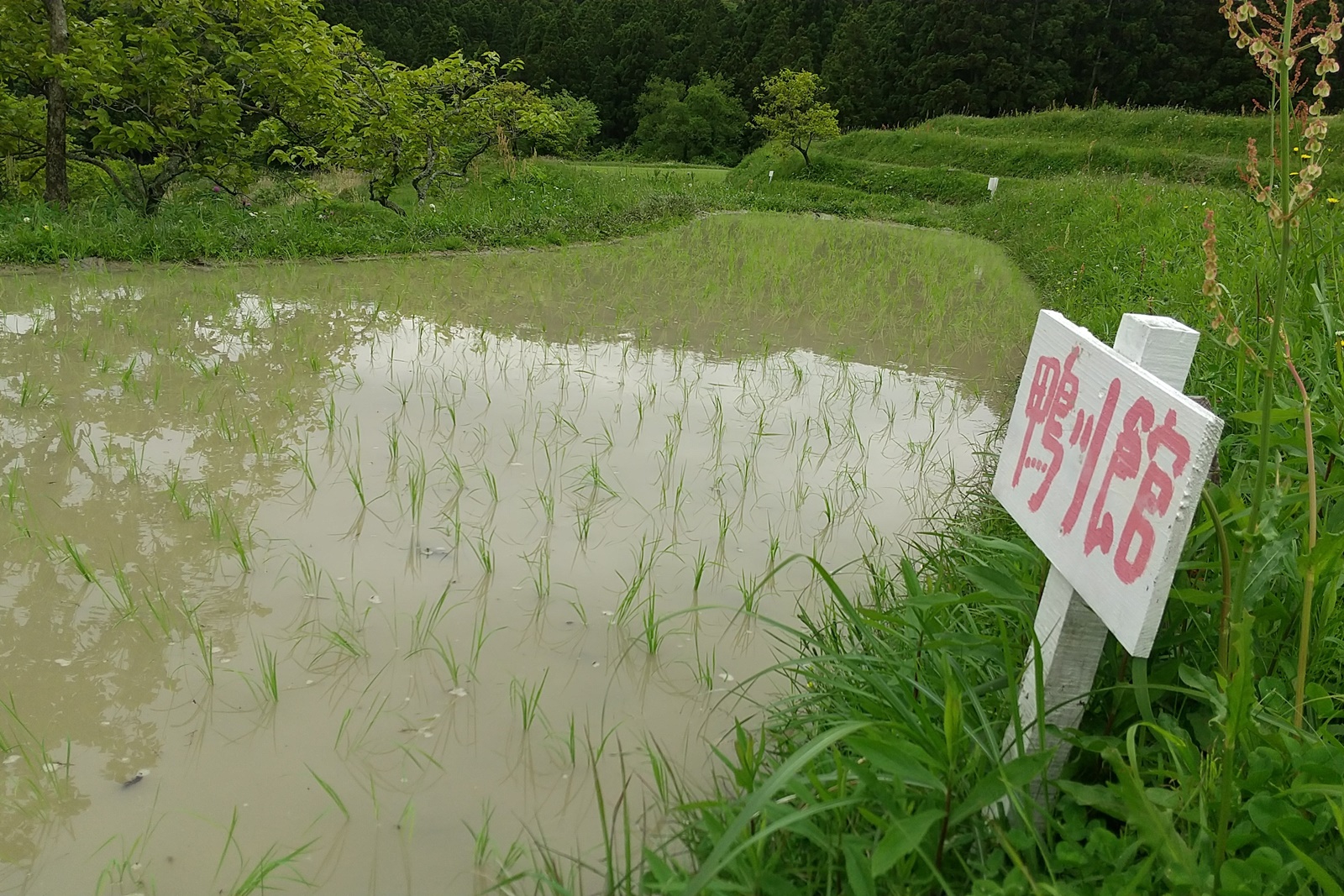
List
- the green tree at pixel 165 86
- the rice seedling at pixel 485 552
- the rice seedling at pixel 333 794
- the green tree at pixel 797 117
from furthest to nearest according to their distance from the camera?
the green tree at pixel 797 117 < the green tree at pixel 165 86 < the rice seedling at pixel 485 552 < the rice seedling at pixel 333 794

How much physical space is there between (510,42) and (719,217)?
33017 mm

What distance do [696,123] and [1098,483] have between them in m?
35.1

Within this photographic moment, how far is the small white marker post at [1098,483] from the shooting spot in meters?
0.98

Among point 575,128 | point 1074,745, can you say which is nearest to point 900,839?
point 1074,745

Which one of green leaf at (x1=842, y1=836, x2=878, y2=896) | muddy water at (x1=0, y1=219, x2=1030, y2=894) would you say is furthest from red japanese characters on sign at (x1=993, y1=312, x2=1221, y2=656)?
muddy water at (x1=0, y1=219, x2=1030, y2=894)

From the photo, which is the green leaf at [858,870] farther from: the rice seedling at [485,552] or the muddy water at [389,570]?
the rice seedling at [485,552]

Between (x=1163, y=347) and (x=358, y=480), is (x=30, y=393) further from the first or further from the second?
(x=1163, y=347)

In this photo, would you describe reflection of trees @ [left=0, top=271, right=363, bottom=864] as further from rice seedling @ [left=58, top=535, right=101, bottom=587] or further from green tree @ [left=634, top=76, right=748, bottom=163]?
green tree @ [left=634, top=76, right=748, bottom=163]

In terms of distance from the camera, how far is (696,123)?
3388 cm

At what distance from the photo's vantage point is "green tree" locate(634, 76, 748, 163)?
34000 millimetres

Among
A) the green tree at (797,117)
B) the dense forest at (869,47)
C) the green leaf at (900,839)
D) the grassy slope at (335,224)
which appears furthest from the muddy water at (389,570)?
the dense forest at (869,47)

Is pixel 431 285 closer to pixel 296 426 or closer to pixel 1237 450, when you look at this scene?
pixel 296 426

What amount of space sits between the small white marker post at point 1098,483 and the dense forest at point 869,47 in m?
25.0

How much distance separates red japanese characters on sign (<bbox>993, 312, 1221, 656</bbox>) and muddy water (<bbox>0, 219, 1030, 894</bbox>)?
0.63 m
